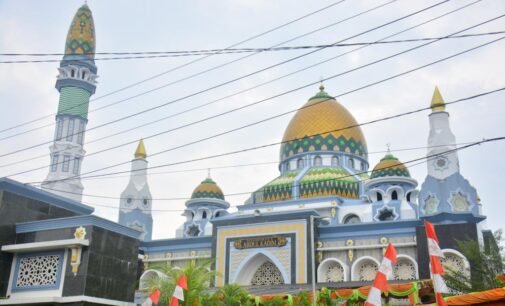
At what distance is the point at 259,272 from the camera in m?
30.8

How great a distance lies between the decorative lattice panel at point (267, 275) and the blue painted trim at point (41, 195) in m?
11.8

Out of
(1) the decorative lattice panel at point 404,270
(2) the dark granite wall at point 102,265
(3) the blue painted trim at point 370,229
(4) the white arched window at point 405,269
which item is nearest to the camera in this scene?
(2) the dark granite wall at point 102,265

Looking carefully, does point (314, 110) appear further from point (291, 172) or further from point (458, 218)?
point (458, 218)

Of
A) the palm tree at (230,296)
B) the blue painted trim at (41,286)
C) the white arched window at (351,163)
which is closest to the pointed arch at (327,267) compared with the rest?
the palm tree at (230,296)

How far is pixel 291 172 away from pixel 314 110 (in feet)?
17.6

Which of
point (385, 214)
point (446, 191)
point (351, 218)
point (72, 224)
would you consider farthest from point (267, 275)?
point (72, 224)

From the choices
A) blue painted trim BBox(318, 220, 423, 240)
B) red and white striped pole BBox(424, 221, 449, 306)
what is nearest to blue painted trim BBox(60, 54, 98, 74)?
blue painted trim BBox(318, 220, 423, 240)

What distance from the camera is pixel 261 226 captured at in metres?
30.4

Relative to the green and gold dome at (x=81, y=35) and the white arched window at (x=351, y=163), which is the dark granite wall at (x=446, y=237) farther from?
the green and gold dome at (x=81, y=35)

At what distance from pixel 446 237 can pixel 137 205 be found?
20.5 metres

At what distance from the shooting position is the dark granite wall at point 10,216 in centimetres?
1803

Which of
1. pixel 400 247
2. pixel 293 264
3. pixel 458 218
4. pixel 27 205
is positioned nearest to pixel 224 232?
pixel 293 264

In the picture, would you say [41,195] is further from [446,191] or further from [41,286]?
[446,191]

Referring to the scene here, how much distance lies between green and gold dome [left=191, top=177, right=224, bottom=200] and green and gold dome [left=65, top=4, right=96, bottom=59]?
1508 centimetres
